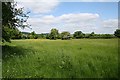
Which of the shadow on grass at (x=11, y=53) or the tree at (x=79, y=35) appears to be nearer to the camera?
the shadow on grass at (x=11, y=53)

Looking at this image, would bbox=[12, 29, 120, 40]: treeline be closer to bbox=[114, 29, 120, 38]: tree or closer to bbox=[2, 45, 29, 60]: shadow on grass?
bbox=[114, 29, 120, 38]: tree

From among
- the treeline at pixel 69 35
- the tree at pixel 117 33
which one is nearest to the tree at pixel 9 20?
the treeline at pixel 69 35

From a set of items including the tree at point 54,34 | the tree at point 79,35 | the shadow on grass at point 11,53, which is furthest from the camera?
the tree at point 54,34

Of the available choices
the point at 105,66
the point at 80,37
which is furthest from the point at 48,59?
the point at 80,37

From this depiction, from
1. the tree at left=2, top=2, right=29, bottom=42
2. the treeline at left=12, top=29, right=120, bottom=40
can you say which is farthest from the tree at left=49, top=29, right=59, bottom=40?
the tree at left=2, top=2, right=29, bottom=42

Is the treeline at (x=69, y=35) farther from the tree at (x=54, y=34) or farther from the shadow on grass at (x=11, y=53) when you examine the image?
the shadow on grass at (x=11, y=53)

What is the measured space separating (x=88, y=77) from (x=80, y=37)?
73.5 feet

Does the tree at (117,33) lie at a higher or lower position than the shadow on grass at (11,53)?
higher

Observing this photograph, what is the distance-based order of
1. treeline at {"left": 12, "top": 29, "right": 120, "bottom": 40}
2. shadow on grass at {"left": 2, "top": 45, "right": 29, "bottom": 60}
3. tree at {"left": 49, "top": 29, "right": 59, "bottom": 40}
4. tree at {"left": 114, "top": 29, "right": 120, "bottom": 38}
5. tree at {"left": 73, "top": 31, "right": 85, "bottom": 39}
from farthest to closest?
tree at {"left": 49, "top": 29, "right": 59, "bottom": 40}, tree at {"left": 73, "top": 31, "right": 85, "bottom": 39}, treeline at {"left": 12, "top": 29, "right": 120, "bottom": 40}, tree at {"left": 114, "top": 29, "right": 120, "bottom": 38}, shadow on grass at {"left": 2, "top": 45, "right": 29, "bottom": 60}

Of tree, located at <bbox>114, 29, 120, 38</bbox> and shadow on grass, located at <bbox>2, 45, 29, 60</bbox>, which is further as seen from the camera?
tree, located at <bbox>114, 29, 120, 38</bbox>

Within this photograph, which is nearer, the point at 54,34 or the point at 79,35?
the point at 79,35

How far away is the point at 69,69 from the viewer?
41.3 ft

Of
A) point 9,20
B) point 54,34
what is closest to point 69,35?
point 54,34

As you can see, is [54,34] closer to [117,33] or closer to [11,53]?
[11,53]
